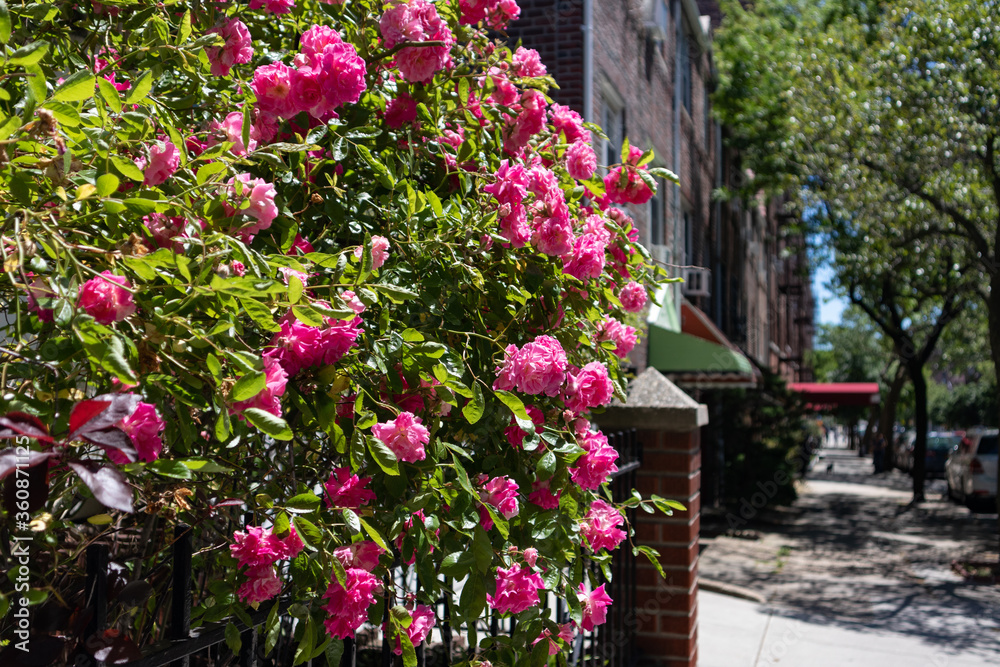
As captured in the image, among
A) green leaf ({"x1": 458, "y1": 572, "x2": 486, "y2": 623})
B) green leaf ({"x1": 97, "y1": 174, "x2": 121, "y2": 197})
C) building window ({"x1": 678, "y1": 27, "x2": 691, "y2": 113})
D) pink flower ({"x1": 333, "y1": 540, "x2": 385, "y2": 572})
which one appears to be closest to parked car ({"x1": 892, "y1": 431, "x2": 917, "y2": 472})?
building window ({"x1": 678, "y1": 27, "x2": 691, "y2": 113})

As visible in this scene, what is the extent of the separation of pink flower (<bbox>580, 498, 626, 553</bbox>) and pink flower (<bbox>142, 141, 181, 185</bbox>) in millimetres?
1466

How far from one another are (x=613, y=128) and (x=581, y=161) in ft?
29.0

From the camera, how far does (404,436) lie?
66.2 inches

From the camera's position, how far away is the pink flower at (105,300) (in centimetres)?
125

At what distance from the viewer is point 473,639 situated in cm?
196

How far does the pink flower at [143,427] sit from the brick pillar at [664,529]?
3.23 metres

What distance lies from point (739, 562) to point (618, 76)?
667cm

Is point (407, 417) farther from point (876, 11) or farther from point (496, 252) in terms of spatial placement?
point (876, 11)

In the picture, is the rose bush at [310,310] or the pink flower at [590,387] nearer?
the rose bush at [310,310]

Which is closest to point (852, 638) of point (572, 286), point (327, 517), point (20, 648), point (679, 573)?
point (679, 573)

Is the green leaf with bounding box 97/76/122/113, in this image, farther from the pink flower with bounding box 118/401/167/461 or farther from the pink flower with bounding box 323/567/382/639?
the pink flower with bounding box 323/567/382/639

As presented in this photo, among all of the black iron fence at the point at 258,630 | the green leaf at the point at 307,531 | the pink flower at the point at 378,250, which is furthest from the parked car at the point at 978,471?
the green leaf at the point at 307,531

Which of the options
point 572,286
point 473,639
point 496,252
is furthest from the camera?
point 572,286

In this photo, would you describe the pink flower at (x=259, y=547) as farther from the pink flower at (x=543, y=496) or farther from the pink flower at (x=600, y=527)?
the pink flower at (x=600, y=527)
